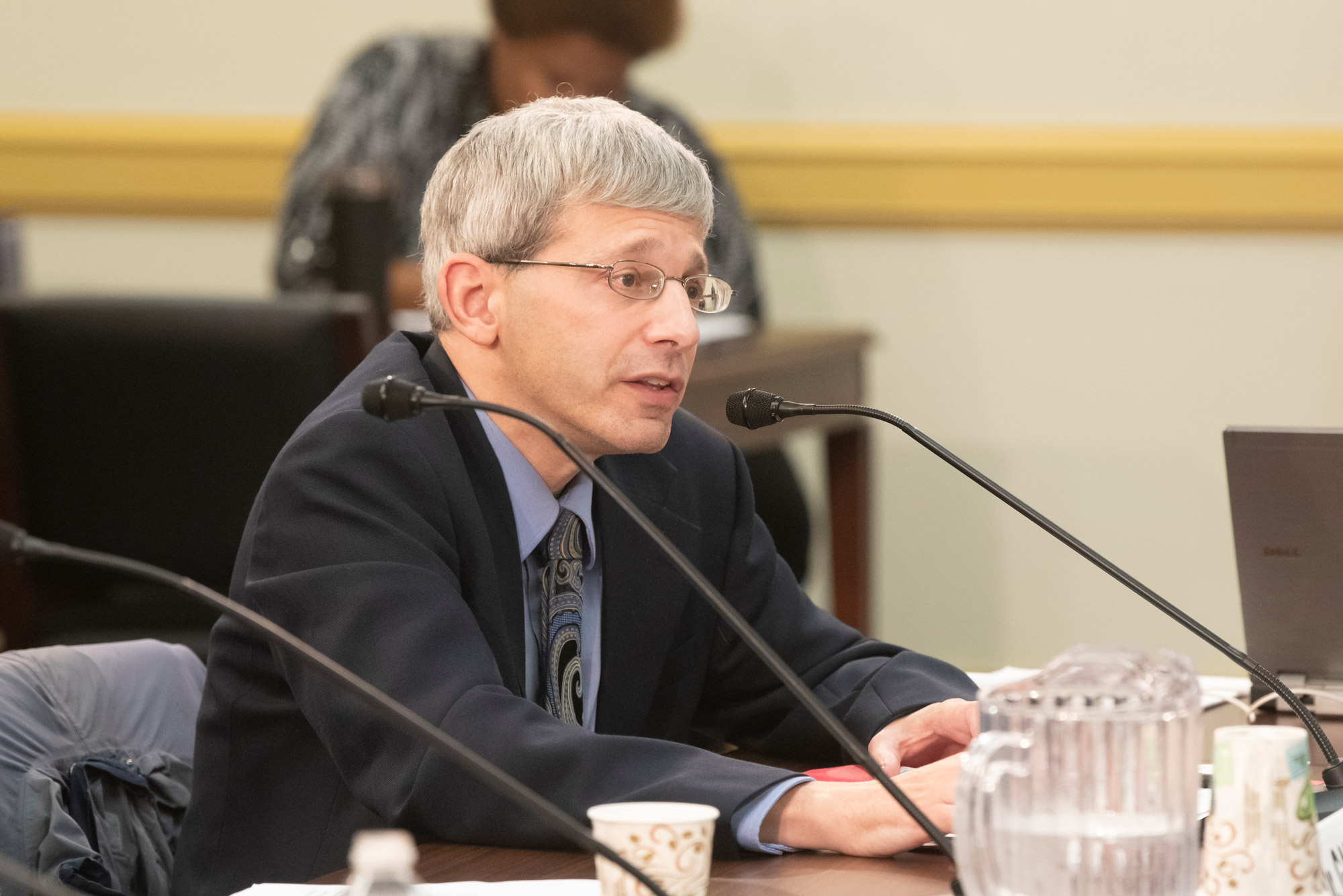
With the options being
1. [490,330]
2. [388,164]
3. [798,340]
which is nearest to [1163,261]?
[798,340]

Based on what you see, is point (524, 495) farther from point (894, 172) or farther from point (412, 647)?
point (894, 172)

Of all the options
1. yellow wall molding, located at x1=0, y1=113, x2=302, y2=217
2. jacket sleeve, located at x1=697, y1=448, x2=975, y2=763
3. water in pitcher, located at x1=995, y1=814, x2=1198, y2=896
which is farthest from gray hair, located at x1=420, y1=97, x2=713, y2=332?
yellow wall molding, located at x1=0, y1=113, x2=302, y2=217

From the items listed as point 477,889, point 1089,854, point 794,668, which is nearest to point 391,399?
point 477,889

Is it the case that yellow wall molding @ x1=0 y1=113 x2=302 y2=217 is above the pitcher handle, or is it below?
above

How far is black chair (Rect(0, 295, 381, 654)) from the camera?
2416 millimetres

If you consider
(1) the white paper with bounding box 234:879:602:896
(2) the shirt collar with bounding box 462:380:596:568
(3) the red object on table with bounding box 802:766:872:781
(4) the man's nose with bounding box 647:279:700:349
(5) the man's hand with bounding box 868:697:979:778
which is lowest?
(1) the white paper with bounding box 234:879:602:896

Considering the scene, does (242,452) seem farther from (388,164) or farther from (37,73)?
(37,73)

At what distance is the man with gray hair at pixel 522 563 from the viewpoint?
1.25 m

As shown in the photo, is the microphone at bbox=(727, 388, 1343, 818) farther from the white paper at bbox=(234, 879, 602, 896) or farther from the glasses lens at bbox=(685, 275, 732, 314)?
the white paper at bbox=(234, 879, 602, 896)

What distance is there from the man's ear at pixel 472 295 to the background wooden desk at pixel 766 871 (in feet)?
1.68

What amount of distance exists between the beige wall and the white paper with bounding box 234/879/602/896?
2606 mm

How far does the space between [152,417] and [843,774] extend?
1.50 m

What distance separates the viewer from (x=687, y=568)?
105cm

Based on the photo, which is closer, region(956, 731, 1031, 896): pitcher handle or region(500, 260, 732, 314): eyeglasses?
region(956, 731, 1031, 896): pitcher handle
